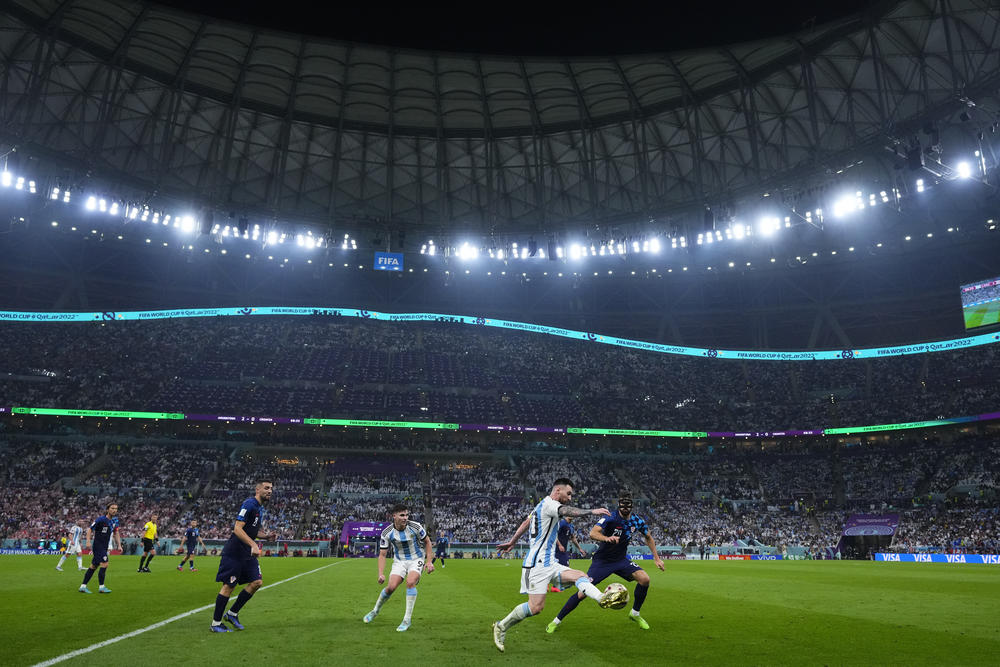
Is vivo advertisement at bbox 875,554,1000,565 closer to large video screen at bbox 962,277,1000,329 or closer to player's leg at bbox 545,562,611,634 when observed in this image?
large video screen at bbox 962,277,1000,329

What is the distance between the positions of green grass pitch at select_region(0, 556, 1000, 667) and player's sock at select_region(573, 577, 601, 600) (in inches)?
32.1

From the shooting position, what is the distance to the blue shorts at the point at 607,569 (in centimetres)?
995

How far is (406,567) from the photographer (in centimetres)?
1111

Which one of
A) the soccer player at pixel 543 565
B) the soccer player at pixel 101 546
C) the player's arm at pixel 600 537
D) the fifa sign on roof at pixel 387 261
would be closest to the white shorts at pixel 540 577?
the soccer player at pixel 543 565

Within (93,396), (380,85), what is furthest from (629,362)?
(93,396)

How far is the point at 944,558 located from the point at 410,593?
4387cm

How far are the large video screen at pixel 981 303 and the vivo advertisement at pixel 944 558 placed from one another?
29122 mm

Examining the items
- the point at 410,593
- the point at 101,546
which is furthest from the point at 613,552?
the point at 101,546

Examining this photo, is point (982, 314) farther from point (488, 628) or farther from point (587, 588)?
point (587, 588)

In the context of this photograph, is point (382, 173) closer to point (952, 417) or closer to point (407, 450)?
point (407, 450)

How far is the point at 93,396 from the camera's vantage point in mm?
55156

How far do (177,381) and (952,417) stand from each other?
70.9 meters

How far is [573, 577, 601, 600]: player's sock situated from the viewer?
316 inches

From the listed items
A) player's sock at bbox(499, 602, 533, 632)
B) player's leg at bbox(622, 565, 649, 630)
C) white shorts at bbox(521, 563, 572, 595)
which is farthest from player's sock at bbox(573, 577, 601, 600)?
player's leg at bbox(622, 565, 649, 630)
